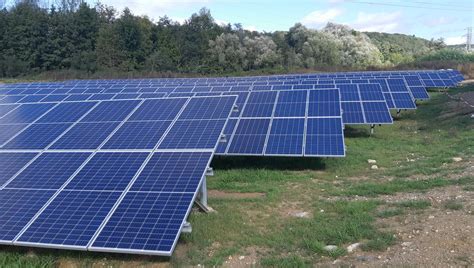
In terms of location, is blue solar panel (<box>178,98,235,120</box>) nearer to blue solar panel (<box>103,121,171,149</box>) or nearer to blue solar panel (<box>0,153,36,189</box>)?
blue solar panel (<box>103,121,171,149</box>)

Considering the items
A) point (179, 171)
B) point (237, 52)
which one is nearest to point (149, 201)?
point (179, 171)

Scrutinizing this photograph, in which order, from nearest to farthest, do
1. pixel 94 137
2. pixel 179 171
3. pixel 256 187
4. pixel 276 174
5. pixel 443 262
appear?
pixel 443 262 → pixel 179 171 → pixel 94 137 → pixel 256 187 → pixel 276 174

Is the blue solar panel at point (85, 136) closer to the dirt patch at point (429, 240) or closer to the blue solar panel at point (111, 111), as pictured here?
the blue solar panel at point (111, 111)

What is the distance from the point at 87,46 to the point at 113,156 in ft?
234

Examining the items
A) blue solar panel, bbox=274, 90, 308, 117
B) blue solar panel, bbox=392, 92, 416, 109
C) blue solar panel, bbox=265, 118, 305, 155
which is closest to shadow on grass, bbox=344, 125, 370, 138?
blue solar panel, bbox=274, 90, 308, 117

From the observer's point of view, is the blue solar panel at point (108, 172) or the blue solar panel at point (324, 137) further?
the blue solar panel at point (324, 137)

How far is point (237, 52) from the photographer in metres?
71.4

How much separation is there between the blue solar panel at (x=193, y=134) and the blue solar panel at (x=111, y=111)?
1.73 metres

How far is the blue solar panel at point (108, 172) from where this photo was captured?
25.0ft

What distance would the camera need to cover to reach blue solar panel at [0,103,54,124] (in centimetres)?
1149

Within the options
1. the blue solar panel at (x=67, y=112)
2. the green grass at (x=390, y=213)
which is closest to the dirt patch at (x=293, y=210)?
the green grass at (x=390, y=213)

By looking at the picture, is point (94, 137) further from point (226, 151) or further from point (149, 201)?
point (226, 151)

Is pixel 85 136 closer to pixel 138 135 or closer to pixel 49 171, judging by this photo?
pixel 138 135

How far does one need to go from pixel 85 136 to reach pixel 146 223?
3.81 metres
